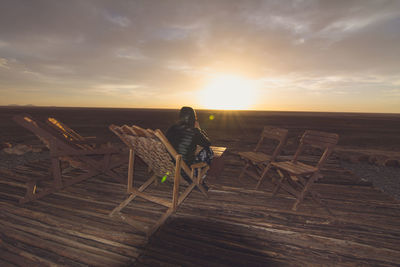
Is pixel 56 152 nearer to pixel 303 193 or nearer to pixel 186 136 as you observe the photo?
pixel 186 136

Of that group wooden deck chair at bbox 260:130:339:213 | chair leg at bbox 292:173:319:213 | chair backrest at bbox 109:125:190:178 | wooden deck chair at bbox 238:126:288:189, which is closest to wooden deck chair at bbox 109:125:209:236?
chair backrest at bbox 109:125:190:178

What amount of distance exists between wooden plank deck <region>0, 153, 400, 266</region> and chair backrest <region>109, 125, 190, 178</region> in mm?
719

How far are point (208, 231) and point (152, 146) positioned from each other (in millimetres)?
1373

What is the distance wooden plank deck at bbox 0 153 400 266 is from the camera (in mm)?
2230

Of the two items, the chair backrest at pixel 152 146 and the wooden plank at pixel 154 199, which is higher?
the chair backrest at pixel 152 146

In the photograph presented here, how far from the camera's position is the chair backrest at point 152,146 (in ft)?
8.77

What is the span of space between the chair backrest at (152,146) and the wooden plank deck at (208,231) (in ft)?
2.36

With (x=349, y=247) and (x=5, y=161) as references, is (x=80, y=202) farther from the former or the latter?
(x=5, y=161)

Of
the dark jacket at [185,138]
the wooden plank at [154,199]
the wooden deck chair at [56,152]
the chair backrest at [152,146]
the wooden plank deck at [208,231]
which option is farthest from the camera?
the wooden deck chair at [56,152]

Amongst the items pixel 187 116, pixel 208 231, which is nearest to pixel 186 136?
pixel 187 116

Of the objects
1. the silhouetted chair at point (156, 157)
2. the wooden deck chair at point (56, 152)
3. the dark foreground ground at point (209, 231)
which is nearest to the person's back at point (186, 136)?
the silhouetted chair at point (156, 157)

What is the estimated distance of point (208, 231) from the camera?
8.82ft

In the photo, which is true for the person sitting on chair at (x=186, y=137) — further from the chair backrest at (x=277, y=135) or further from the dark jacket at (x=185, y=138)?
the chair backrest at (x=277, y=135)

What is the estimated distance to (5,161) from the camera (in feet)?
25.6
